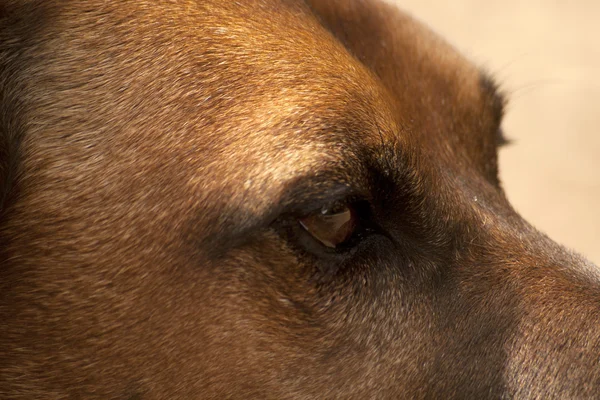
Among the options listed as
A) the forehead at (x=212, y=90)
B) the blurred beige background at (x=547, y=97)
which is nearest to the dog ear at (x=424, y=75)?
the forehead at (x=212, y=90)

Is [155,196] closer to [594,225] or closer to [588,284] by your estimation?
[588,284]

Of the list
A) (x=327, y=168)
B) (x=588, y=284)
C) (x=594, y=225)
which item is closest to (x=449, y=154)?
(x=588, y=284)

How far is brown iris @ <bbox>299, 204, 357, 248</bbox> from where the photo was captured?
2.52 metres

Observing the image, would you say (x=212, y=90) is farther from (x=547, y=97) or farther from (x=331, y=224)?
(x=547, y=97)

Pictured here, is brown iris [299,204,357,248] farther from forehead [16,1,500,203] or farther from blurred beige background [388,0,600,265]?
blurred beige background [388,0,600,265]

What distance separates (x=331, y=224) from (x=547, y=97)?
6.10 m

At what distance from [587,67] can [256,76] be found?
6447 mm

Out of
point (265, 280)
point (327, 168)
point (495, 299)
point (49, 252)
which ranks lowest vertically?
point (49, 252)

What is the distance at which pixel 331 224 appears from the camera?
257 cm

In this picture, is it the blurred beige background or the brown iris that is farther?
the blurred beige background

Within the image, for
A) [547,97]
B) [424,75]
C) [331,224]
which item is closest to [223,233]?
[331,224]

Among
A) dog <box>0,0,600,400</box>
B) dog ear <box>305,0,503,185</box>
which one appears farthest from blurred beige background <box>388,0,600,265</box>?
dog <box>0,0,600,400</box>

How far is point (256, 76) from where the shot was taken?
2.54 meters

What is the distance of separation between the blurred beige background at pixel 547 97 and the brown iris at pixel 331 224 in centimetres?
425
